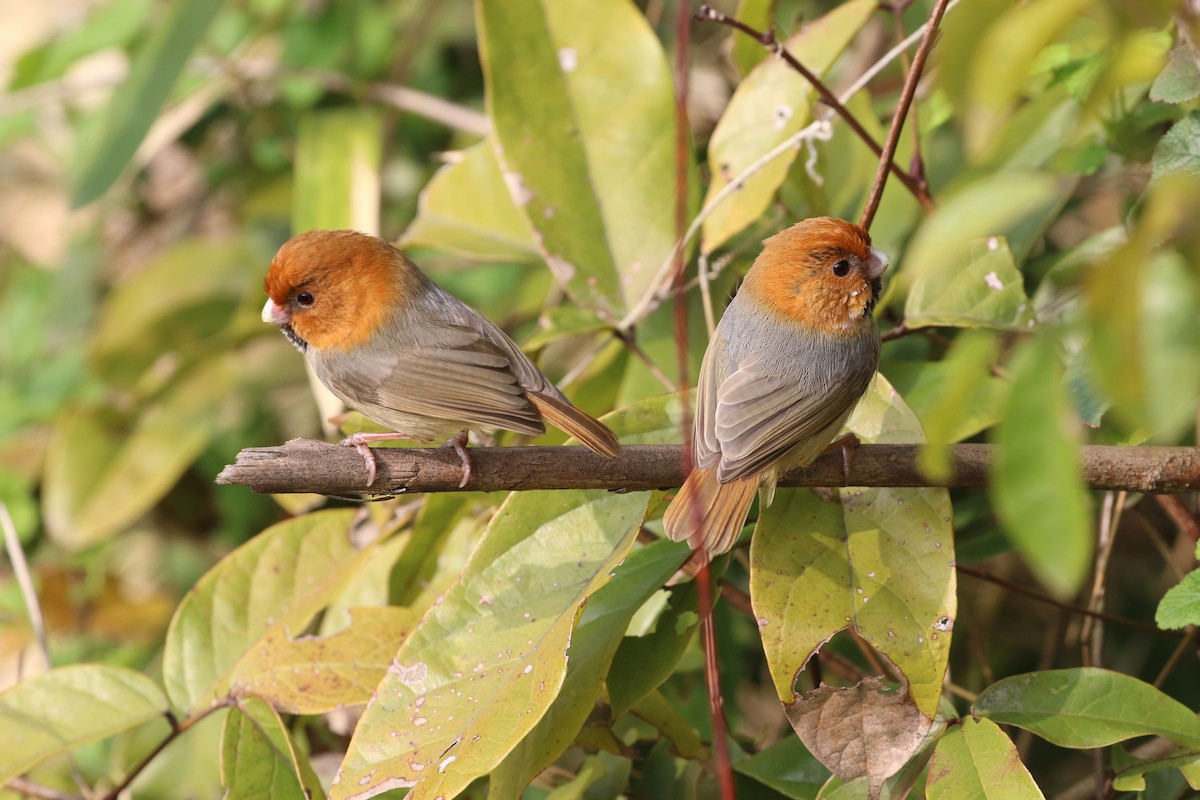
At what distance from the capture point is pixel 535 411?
2178 millimetres

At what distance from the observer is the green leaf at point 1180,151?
5.99 ft

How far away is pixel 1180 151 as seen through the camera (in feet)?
6.08

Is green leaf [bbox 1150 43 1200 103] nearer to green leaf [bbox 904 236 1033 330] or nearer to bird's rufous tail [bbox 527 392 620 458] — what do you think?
green leaf [bbox 904 236 1033 330]

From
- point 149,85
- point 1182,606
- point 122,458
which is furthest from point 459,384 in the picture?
point 122,458

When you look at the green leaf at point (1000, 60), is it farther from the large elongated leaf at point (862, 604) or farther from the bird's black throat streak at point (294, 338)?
the bird's black throat streak at point (294, 338)

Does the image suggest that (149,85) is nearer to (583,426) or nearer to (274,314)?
(274,314)

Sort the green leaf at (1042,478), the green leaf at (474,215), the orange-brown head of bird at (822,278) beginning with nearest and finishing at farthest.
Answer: the green leaf at (1042,478), the orange-brown head of bird at (822,278), the green leaf at (474,215)

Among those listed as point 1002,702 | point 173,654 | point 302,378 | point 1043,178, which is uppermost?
point 1043,178

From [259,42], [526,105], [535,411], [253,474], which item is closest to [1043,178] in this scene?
[253,474]

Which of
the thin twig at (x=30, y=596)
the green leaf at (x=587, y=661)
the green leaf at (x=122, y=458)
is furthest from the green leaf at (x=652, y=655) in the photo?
the green leaf at (x=122, y=458)

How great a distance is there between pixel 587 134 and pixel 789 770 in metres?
1.52

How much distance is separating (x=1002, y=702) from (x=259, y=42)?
3853 mm

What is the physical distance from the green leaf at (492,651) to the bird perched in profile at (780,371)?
6.3 inches

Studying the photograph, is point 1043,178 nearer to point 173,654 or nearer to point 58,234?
point 173,654
